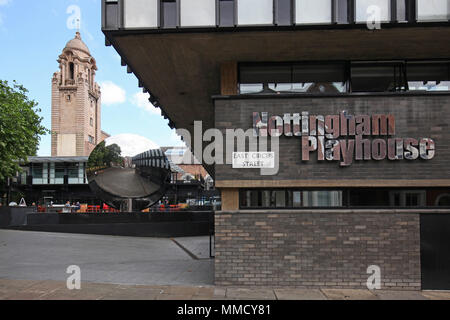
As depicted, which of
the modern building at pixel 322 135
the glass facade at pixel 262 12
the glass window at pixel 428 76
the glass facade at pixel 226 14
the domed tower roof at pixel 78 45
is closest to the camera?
the glass facade at pixel 262 12

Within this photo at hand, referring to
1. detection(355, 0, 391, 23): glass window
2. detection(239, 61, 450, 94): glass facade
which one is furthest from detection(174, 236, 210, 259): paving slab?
detection(355, 0, 391, 23): glass window


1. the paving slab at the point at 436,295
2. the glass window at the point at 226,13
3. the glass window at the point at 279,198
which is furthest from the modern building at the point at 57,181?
the paving slab at the point at 436,295

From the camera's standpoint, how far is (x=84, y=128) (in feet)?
268

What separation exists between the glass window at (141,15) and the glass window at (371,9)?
4.06 m

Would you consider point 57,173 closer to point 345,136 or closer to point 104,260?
point 104,260

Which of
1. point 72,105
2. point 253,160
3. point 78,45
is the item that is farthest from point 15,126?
point 78,45

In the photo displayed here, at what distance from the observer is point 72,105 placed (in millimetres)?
82812

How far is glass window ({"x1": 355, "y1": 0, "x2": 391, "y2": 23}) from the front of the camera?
7797 mm

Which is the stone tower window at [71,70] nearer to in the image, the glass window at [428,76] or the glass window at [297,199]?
the glass window at [297,199]

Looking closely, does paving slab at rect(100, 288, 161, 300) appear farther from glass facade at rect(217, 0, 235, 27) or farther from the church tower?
the church tower

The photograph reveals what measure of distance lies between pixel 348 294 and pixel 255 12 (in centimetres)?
597

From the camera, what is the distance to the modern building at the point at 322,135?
809cm

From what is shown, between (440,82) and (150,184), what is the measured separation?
597 inches

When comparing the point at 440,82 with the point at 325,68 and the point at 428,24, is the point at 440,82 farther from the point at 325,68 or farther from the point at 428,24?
the point at 325,68
